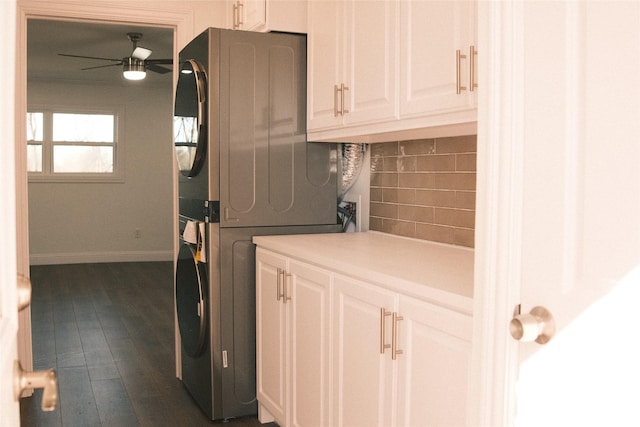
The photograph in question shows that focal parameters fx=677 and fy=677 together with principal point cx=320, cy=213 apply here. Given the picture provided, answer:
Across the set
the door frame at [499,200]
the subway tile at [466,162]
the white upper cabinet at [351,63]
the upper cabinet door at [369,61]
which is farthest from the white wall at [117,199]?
the door frame at [499,200]

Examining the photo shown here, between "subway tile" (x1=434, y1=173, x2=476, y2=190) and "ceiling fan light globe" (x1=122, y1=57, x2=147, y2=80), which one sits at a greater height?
"ceiling fan light globe" (x1=122, y1=57, x2=147, y2=80)

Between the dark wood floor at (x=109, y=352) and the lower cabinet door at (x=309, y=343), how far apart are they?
0.56 metres

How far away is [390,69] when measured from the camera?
2414mm

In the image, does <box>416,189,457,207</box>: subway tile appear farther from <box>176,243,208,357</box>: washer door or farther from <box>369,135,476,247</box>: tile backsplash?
<box>176,243,208,357</box>: washer door

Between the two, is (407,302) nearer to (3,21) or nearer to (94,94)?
(3,21)

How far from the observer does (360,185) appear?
3.35 meters

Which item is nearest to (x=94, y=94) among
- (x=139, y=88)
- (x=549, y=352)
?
(x=139, y=88)

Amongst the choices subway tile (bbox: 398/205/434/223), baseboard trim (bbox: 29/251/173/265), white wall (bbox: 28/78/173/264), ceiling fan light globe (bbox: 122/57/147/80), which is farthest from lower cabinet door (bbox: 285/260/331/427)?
baseboard trim (bbox: 29/251/173/265)

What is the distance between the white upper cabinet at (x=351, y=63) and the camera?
244 cm

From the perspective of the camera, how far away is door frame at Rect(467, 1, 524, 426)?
1.27 meters

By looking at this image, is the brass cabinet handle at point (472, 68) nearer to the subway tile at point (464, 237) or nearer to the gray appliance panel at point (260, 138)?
the subway tile at point (464, 237)

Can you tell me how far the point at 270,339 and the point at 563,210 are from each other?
1.91m

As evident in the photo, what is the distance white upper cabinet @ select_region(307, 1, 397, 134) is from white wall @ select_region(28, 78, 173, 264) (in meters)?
5.42

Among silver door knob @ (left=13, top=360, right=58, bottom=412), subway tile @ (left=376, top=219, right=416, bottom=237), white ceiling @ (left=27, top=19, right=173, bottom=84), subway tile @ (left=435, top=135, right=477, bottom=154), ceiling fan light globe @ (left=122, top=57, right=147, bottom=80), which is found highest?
white ceiling @ (left=27, top=19, right=173, bottom=84)
